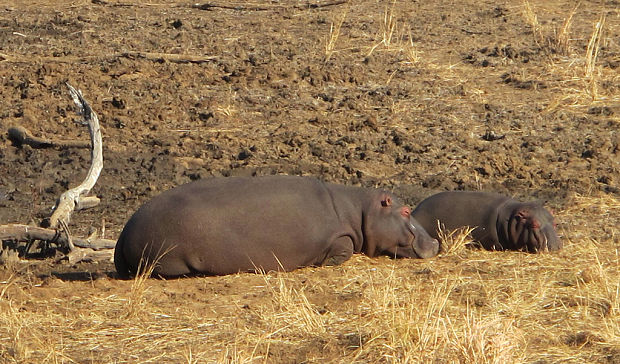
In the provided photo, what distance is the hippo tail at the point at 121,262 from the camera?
7.05m

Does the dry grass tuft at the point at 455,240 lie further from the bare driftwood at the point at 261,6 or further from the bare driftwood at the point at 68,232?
the bare driftwood at the point at 261,6

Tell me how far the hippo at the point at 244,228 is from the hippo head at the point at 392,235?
0.02m

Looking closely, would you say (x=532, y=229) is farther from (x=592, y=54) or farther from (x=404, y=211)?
(x=592, y=54)

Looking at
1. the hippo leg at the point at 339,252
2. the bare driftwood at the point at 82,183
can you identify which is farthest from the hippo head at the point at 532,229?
the bare driftwood at the point at 82,183

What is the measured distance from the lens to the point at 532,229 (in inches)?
314

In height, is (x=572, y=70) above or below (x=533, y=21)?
below

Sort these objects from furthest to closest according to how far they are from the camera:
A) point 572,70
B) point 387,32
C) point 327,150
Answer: point 387,32 < point 572,70 < point 327,150

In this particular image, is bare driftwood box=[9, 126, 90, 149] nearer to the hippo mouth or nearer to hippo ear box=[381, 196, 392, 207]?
hippo ear box=[381, 196, 392, 207]

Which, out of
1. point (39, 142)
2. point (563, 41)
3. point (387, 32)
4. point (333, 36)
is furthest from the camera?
point (387, 32)

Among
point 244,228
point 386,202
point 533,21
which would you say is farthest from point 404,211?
point 533,21

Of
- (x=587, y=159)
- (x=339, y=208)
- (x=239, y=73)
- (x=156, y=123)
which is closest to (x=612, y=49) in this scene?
(x=587, y=159)

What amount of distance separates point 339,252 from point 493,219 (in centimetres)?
136

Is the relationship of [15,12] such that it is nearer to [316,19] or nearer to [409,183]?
[316,19]

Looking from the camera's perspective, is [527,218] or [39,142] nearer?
[527,218]
